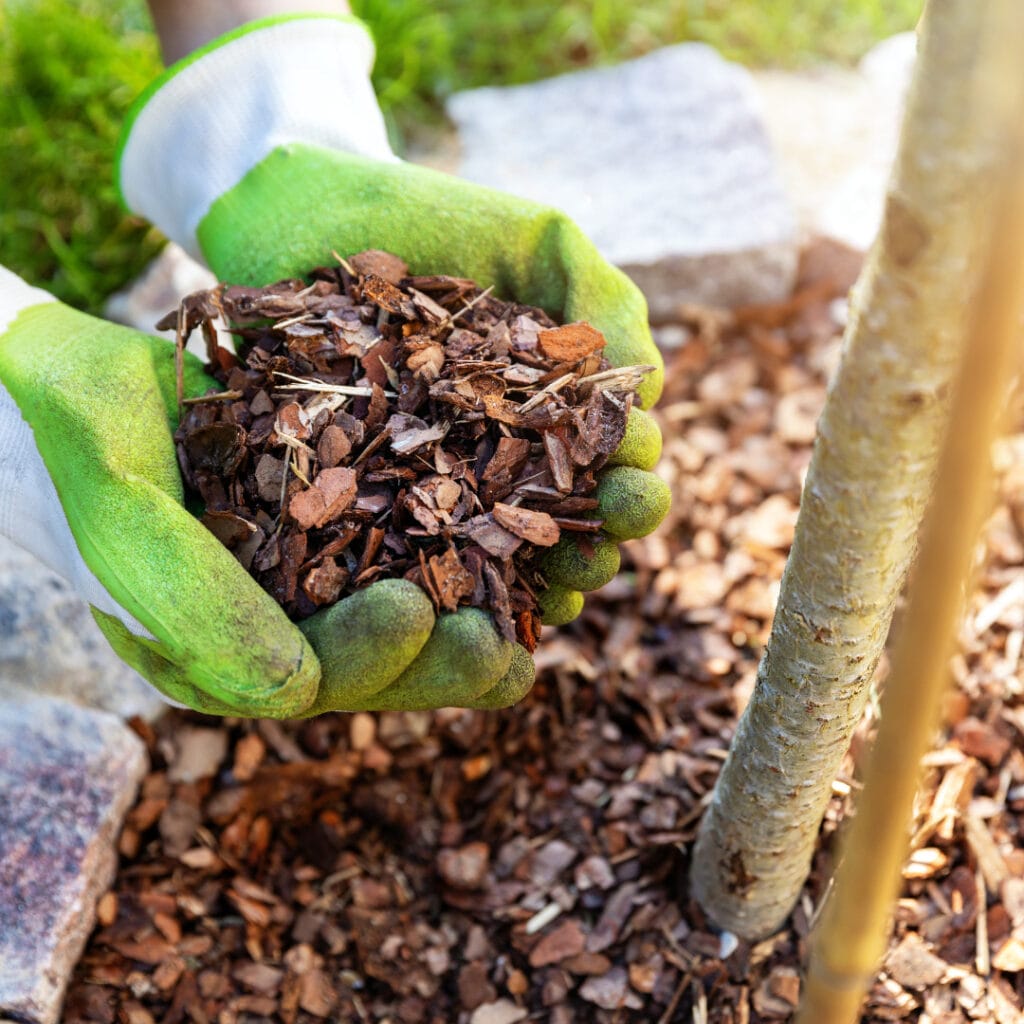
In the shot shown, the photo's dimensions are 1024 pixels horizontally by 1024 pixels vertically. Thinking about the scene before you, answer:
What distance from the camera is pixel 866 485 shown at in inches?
42.3

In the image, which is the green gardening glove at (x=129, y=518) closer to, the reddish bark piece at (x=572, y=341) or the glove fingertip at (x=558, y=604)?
the glove fingertip at (x=558, y=604)

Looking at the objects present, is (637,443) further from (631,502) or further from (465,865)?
(465,865)

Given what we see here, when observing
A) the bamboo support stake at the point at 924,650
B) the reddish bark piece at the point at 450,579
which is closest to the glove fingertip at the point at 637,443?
the reddish bark piece at the point at 450,579

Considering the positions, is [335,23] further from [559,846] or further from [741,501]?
[559,846]

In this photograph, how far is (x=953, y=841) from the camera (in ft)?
5.80

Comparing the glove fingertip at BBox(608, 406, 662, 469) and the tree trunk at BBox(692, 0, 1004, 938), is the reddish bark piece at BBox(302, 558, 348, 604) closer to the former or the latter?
the glove fingertip at BBox(608, 406, 662, 469)

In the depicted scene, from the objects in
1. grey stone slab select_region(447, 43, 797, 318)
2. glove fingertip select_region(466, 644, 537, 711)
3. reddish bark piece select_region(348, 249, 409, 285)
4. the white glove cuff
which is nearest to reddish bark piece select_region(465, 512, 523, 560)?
glove fingertip select_region(466, 644, 537, 711)

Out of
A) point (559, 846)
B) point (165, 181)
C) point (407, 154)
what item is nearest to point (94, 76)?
point (407, 154)

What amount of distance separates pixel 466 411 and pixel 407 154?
6.43ft

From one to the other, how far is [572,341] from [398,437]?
0.29 m

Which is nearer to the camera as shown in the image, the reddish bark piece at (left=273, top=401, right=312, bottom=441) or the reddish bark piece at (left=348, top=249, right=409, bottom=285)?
the reddish bark piece at (left=273, top=401, right=312, bottom=441)

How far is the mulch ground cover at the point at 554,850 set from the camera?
5.52 feet

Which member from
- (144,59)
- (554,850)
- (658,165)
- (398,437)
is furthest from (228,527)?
(144,59)

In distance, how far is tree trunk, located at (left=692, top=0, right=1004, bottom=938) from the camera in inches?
33.5
